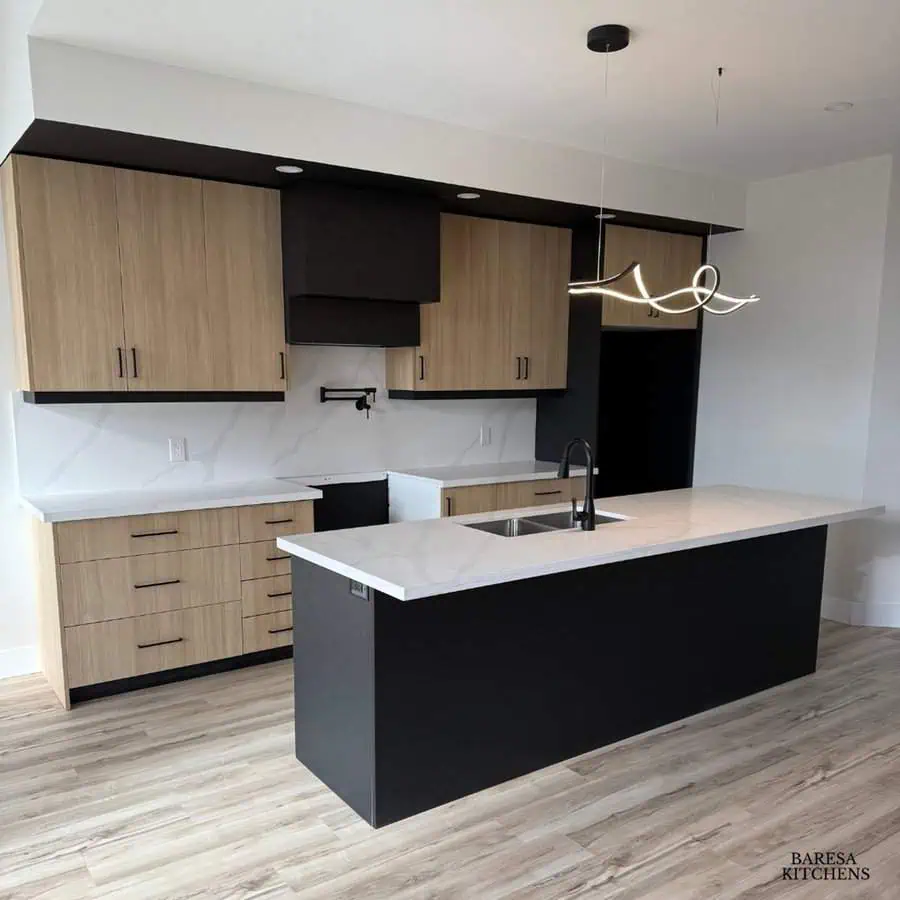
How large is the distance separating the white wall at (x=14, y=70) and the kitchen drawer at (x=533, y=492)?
2.95m

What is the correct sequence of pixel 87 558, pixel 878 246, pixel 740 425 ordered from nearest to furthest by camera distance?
pixel 87 558
pixel 878 246
pixel 740 425

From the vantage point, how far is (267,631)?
12.5 feet

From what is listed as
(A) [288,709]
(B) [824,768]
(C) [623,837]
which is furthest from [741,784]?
(A) [288,709]

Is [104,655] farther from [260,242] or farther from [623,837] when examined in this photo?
[623,837]

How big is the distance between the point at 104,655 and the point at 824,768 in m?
3.06

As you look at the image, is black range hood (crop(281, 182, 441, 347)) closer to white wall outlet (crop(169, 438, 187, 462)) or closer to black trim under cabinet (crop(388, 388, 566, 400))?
black trim under cabinet (crop(388, 388, 566, 400))

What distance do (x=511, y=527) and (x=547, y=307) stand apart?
217 cm

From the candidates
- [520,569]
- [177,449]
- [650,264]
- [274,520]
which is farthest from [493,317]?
[520,569]

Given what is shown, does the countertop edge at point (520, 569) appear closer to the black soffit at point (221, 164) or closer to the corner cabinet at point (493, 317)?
the black soffit at point (221, 164)

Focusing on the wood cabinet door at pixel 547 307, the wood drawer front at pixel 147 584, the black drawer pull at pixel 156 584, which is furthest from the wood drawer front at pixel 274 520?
the wood cabinet door at pixel 547 307

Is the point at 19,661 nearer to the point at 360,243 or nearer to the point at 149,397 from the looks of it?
the point at 149,397

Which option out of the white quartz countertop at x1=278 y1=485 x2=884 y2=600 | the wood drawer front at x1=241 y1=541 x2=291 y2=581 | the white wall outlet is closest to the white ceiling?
the white wall outlet

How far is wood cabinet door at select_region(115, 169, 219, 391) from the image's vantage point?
344cm

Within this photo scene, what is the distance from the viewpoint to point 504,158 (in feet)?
12.8
